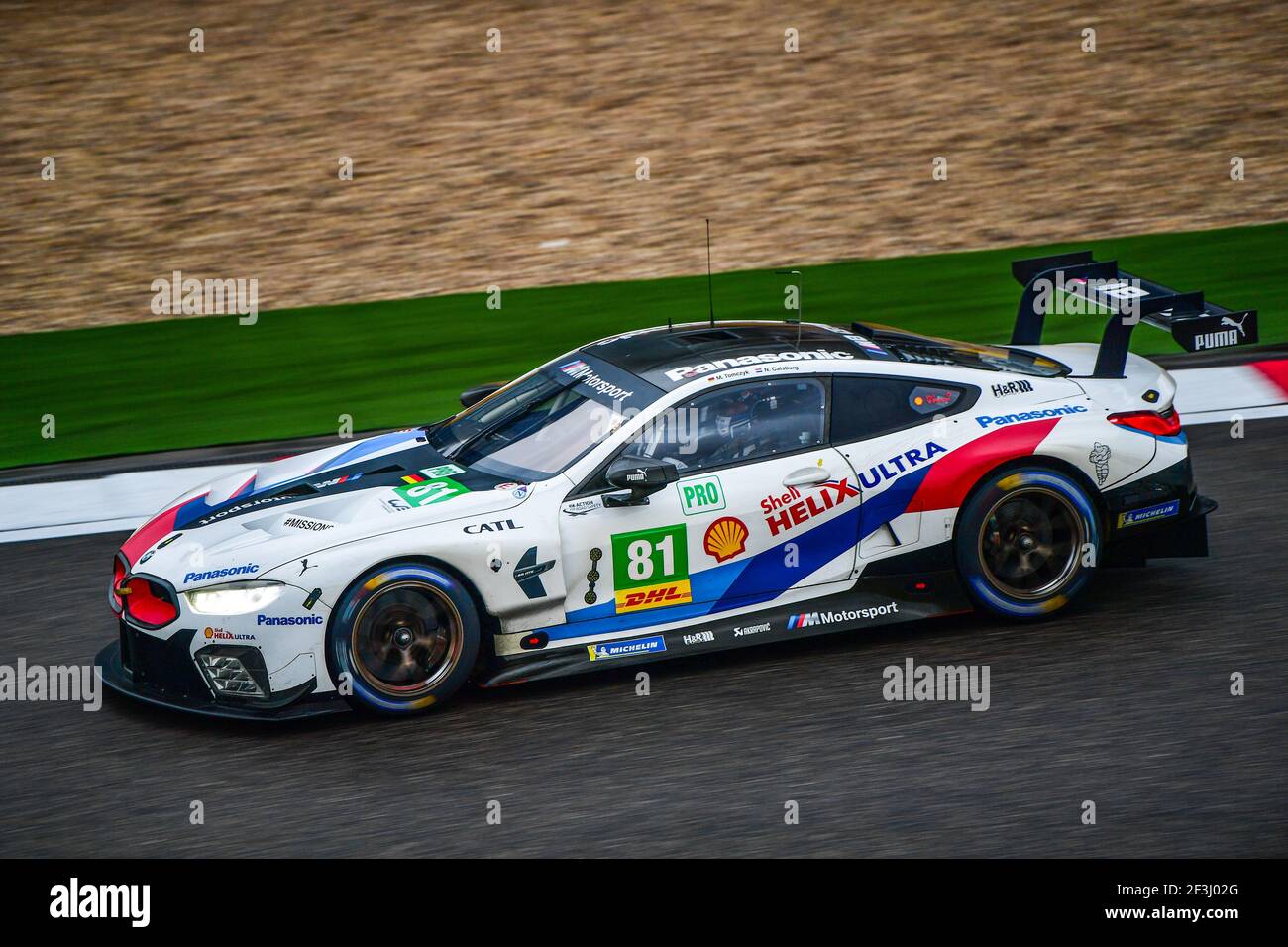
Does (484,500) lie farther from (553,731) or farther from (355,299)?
(355,299)

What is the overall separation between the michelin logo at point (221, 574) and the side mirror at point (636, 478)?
4.75ft

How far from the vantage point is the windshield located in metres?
6.18

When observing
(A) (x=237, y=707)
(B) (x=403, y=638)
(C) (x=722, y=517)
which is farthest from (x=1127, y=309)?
(A) (x=237, y=707)

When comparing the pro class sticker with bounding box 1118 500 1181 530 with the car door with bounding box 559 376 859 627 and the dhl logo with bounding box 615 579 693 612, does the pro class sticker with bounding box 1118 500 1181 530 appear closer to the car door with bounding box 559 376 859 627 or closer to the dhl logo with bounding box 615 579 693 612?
the car door with bounding box 559 376 859 627

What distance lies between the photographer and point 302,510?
19.7 feet

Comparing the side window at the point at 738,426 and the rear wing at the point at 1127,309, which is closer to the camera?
the side window at the point at 738,426

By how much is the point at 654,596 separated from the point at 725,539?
15.3 inches

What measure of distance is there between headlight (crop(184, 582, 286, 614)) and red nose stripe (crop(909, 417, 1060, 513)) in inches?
108

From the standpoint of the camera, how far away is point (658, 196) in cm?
1606

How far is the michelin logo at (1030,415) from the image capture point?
21.2 ft

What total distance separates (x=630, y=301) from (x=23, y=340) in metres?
5.53

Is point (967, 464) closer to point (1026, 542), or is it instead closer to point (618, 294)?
point (1026, 542)

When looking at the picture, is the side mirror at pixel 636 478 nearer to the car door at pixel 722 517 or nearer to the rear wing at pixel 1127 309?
the car door at pixel 722 517

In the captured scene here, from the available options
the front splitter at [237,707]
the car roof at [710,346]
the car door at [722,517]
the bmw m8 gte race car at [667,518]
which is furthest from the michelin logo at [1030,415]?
the front splitter at [237,707]
